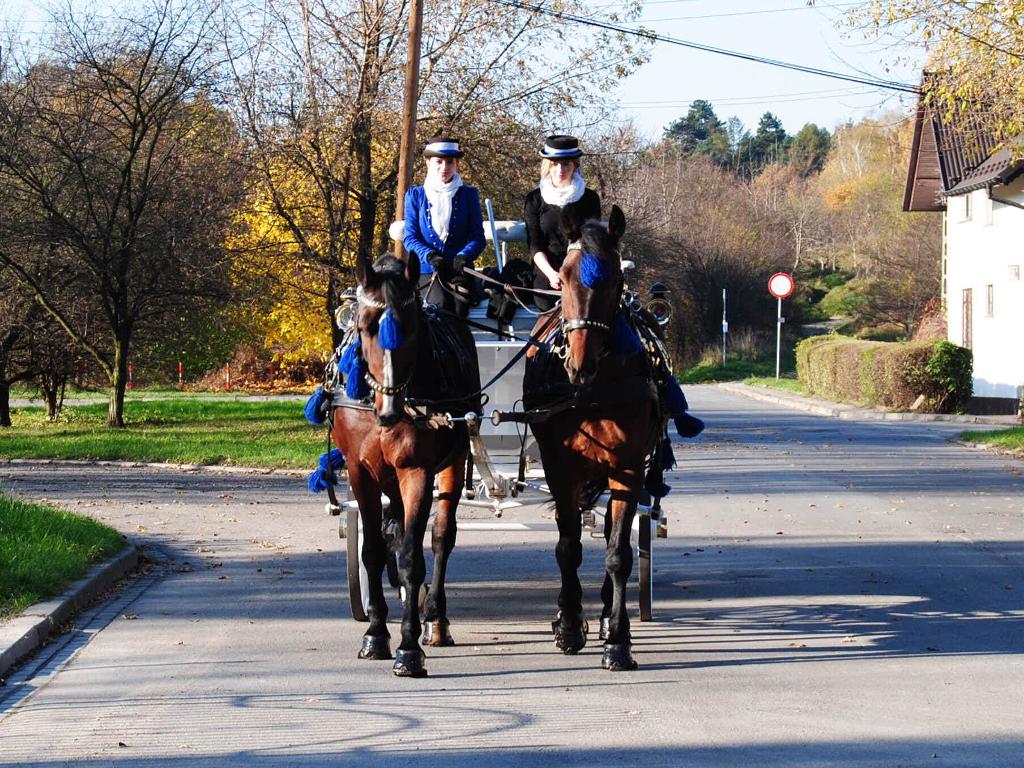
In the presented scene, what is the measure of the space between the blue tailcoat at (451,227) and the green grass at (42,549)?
11.5 ft

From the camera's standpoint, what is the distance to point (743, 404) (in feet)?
120

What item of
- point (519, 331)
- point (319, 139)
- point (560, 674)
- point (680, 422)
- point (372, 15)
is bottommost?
point (560, 674)

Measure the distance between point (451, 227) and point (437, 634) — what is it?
100 inches

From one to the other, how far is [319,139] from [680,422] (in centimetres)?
1547

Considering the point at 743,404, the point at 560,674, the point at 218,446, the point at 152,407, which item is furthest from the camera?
the point at 743,404

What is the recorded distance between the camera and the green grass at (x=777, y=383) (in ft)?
137

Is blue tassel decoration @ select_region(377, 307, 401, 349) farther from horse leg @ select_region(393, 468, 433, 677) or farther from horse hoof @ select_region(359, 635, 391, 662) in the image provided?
horse hoof @ select_region(359, 635, 391, 662)

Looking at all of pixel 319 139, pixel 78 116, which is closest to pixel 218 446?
pixel 319 139

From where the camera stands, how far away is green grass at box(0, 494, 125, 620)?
945 centimetres

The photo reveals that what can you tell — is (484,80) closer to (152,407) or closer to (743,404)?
(152,407)

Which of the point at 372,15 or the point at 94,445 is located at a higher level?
the point at 372,15

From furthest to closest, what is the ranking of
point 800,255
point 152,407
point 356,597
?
point 800,255
point 152,407
point 356,597

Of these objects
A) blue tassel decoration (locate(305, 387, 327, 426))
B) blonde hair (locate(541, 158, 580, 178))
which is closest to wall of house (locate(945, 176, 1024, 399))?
blonde hair (locate(541, 158, 580, 178))

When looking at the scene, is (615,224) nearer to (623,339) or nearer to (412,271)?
(623,339)
